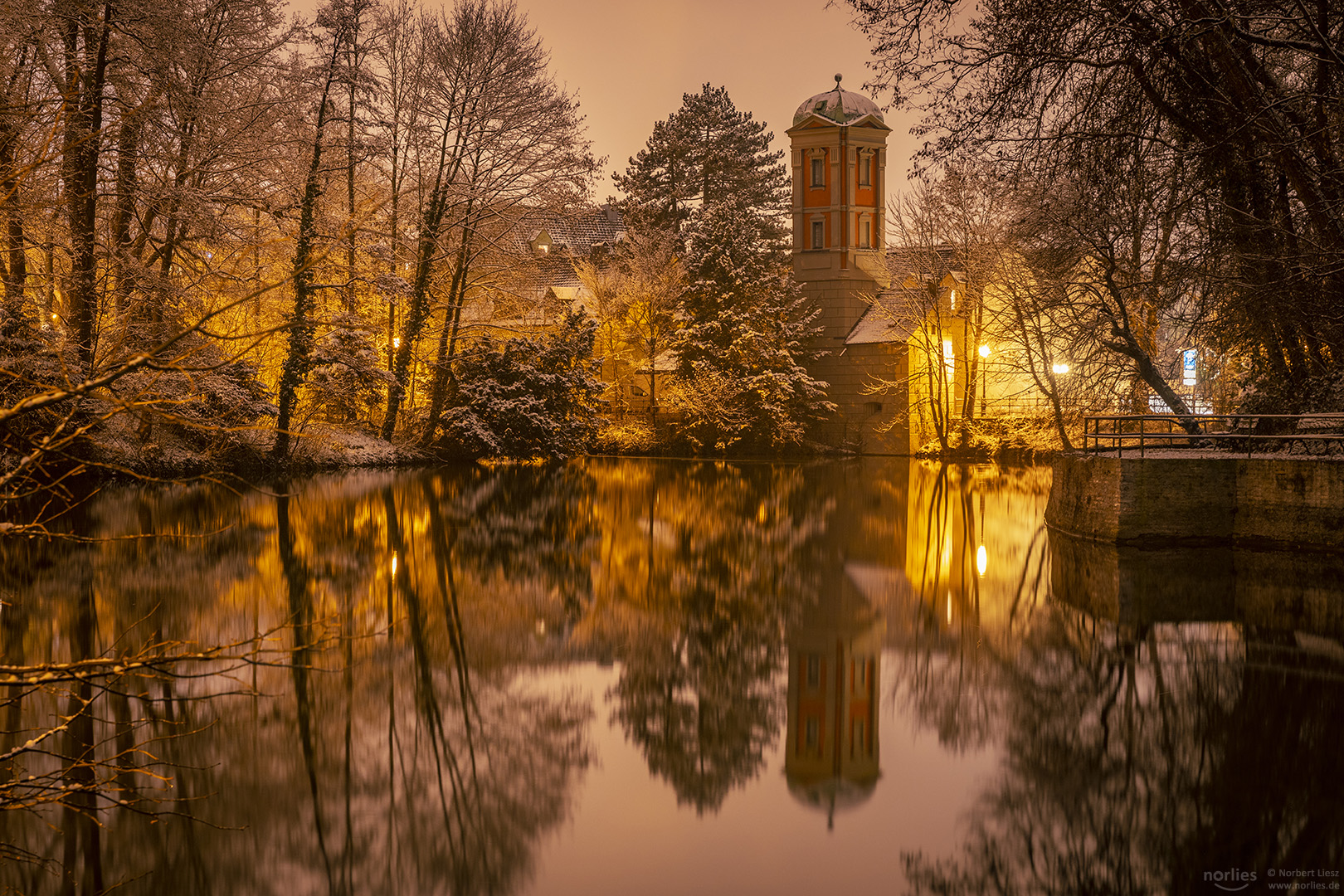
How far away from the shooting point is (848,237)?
48.8 meters

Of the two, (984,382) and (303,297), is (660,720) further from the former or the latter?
(984,382)

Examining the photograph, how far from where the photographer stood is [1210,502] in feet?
53.9

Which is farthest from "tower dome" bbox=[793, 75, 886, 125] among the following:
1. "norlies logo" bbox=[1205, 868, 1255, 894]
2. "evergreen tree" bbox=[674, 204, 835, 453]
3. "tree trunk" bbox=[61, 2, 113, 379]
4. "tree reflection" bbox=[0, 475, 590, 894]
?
"norlies logo" bbox=[1205, 868, 1255, 894]

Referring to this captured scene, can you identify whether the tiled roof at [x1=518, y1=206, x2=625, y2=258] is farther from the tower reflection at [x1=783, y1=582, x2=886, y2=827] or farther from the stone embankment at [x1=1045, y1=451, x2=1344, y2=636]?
the tower reflection at [x1=783, y1=582, x2=886, y2=827]

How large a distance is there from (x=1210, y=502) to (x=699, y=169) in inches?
1812

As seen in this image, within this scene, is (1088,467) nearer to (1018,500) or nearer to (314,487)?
(1018,500)

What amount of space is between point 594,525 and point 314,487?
9.43m

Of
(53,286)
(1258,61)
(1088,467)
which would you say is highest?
(1258,61)

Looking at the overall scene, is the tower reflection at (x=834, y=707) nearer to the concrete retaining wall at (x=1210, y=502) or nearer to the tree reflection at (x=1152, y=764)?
the tree reflection at (x=1152, y=764)

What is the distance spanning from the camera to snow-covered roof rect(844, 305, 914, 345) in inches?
1758

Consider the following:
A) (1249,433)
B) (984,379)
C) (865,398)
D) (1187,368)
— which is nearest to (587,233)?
(865,398)

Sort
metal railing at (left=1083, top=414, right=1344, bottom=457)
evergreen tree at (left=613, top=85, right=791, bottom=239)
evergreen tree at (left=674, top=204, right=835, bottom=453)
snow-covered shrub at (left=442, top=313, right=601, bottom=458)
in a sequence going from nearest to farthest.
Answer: metal railing at (left=1083, top=414, right=1344, bottom=457), snow-covered shrub at (left=442, top=313, right=601, bottom=458), evergreen tree at (left=674, top=204, right=835, bottom=453), evergreen tree at (left=613, top=85, right=791, bottom=239)

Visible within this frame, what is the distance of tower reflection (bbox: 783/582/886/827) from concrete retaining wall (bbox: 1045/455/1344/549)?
233 inches

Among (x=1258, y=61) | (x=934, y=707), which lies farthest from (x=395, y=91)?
(x=934, y=707)
